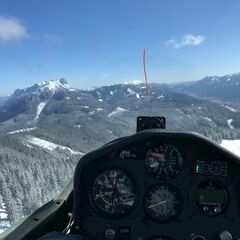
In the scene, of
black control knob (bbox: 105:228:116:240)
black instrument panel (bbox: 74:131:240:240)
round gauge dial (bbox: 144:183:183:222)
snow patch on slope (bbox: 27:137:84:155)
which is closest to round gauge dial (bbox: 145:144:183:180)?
black instrument panel (bbox: 74:131:240:240)

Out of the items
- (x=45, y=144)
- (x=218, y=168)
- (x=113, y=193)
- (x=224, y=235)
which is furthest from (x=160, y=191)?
(x=45, y=144)

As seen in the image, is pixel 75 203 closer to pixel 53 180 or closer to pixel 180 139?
pixel 180 139

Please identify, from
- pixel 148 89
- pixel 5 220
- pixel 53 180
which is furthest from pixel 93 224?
pixel 53 180

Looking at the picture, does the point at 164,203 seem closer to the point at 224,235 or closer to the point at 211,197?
the point at 211,197

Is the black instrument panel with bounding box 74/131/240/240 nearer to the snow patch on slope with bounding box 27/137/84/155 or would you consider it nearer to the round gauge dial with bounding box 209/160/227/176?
the round gauge dial with bounding box 209/160/227/176

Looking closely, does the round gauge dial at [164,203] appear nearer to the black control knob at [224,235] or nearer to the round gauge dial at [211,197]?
the round gauge dial at [211,197]

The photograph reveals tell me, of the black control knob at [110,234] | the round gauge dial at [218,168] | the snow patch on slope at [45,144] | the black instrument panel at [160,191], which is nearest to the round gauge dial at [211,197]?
the black instrument panel at [160,191]
